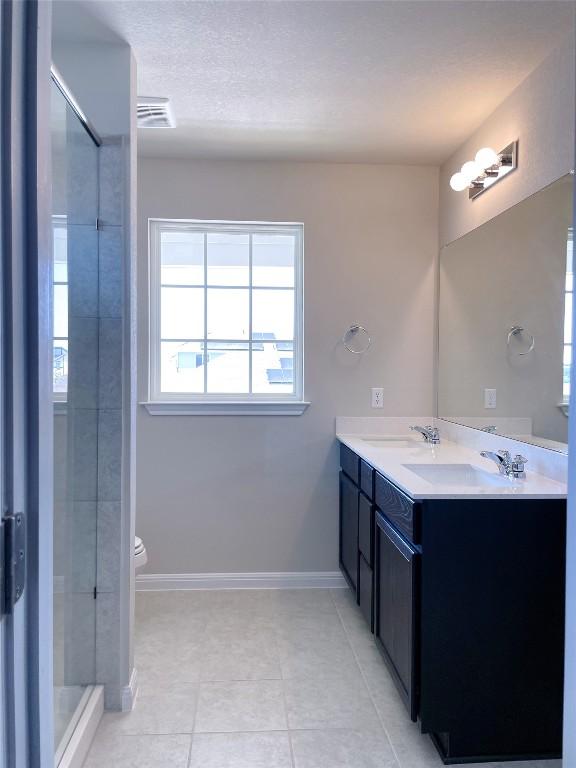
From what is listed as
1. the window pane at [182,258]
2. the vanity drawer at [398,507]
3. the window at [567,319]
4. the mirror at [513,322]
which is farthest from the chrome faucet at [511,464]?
the window pane at [182,258]

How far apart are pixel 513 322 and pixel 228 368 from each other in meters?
1.60

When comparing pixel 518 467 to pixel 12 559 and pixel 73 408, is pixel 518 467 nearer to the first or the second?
pixel 73 408

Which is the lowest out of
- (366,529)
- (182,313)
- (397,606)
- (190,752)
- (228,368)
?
(190,752)

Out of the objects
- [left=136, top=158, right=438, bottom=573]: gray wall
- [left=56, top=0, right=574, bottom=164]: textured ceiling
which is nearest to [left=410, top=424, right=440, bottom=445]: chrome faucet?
[left=136, top=158, right=438, bottom=573]: gray wall

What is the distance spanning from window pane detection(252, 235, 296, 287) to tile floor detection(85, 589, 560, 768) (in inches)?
72.3

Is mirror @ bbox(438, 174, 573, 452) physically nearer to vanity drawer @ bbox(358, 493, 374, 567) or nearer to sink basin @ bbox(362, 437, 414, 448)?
sink basin @ bbox(362, 437, 414, 448)

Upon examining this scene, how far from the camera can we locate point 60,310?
5.74 feet

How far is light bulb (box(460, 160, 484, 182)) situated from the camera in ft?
8.19

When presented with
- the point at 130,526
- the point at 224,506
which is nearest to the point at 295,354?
the point at 224,506

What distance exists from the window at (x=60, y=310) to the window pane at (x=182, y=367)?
1358 mm

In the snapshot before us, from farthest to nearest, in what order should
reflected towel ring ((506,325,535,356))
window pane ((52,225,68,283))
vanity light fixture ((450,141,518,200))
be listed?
vanity light fixture ((450,141,518,200)) < reflected towel ring ((506,325,535,356)) < window pane ((52,225,68,283))

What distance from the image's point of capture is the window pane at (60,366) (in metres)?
1.73

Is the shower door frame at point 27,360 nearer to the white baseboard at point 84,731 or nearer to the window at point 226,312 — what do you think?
the white baseboard at point 84,731

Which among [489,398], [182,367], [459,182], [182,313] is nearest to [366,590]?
[489,398]
